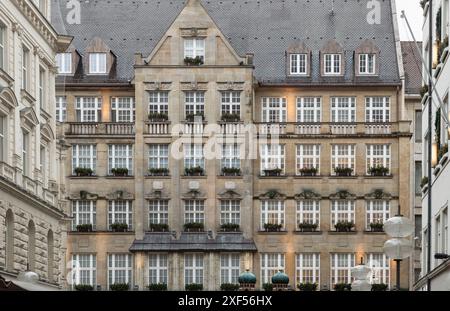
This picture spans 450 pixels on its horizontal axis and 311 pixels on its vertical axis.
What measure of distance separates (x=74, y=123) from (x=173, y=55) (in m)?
7.56

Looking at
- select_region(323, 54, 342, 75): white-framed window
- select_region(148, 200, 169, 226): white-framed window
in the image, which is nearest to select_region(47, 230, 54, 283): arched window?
select_region(148, 200, 169, 226): white-framed window

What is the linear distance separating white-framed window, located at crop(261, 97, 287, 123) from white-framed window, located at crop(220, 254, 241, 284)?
987cm

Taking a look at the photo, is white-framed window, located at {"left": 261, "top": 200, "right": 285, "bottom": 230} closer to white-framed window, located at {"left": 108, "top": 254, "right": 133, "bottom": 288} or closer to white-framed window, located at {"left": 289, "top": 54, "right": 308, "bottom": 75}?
white-framed window, located at {"left": 108, "top": 254, "right": 133, "bottom": 288}

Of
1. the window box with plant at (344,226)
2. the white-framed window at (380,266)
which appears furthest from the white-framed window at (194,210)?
the white-framed window at (380,266)

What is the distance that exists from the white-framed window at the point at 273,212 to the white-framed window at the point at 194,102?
7411 mm

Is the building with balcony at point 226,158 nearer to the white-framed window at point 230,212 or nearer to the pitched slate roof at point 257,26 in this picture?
the white-framed window at point 230,212

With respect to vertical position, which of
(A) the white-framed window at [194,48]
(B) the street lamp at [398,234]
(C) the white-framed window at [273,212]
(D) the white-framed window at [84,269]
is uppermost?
(A) the white-framed window at [194,48]

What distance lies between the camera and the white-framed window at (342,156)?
79250 millimetres

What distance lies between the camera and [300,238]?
77.1 meters

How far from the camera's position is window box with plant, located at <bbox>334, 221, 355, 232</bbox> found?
77.2m

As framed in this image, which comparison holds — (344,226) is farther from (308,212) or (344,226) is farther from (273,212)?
(273,212)
